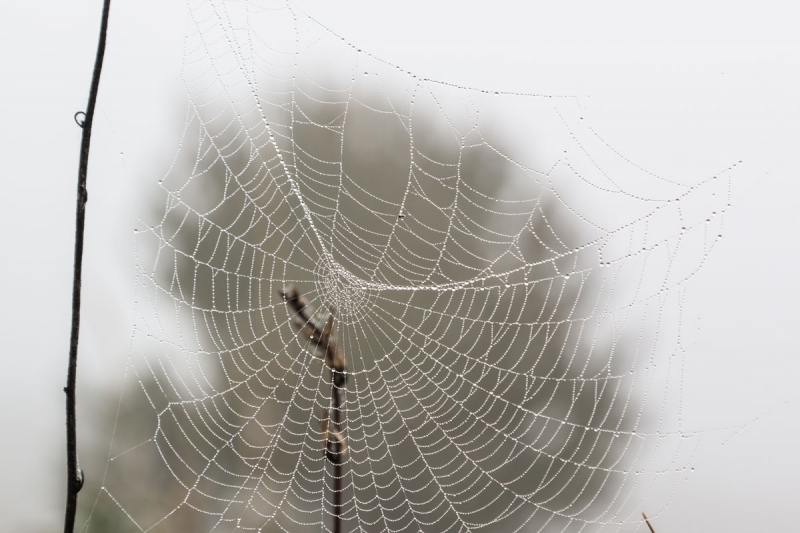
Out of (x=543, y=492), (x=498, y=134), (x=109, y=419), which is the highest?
(x=498, y=134)

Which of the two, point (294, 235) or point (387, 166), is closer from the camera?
point (294, 235)

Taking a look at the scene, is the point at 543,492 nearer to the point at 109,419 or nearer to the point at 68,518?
the point at 109,419

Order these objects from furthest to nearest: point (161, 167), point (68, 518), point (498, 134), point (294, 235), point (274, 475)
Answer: point (274, 475)
point (294, 235)
point (498, 134)
point (161, 167)
point (68, 518)

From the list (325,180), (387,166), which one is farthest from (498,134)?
(387,166)

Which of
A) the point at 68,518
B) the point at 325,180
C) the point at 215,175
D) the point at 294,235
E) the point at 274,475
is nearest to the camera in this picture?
the point at 68,518

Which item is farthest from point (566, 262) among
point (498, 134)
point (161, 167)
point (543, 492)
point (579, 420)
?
point (161, 167)

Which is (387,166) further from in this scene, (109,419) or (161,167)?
(109,419)

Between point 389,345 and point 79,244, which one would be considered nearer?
point 79,244

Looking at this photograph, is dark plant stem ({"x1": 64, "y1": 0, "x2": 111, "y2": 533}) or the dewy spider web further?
the dewy spider web

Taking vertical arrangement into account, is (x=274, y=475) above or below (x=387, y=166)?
below

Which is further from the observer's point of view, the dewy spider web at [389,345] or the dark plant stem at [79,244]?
the dewy spider web at [389,345]
